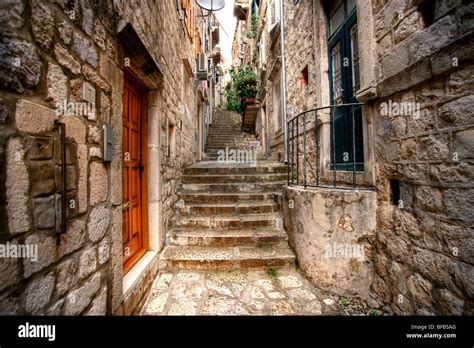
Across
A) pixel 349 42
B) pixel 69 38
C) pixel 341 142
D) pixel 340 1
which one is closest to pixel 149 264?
pixel 69 38

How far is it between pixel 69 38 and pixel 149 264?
218 centimetres

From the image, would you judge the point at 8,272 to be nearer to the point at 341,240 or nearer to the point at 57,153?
the point at 57,153

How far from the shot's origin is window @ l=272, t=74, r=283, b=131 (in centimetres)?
624

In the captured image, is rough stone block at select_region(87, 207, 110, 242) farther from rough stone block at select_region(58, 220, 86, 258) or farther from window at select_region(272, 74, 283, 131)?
window at select_region(272, 74, 283, 131)

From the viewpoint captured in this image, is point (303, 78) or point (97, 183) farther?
point (303, 78)

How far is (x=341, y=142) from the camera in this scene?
337 cm

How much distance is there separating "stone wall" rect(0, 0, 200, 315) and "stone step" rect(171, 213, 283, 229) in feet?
5.67

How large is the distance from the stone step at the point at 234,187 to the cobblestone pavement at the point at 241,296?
5.85 ft

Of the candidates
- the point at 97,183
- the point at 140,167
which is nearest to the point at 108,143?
the point at 97,183

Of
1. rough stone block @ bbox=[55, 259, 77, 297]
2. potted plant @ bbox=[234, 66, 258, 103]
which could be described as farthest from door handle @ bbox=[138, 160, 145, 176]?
potted plant @ bbox=[234, 66, 258, 103]

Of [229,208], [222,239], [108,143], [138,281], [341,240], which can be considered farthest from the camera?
[229,208]

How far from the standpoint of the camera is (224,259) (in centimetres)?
283

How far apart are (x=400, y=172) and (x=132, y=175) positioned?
9.04 feet
